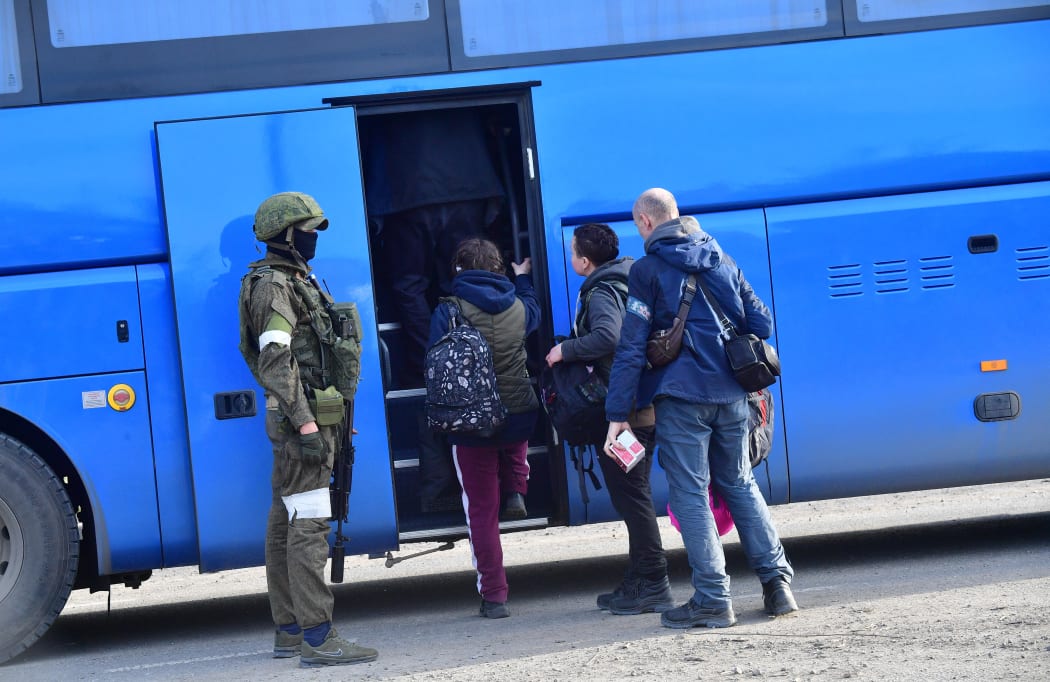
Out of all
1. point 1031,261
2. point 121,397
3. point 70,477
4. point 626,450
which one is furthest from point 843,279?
point 70,477

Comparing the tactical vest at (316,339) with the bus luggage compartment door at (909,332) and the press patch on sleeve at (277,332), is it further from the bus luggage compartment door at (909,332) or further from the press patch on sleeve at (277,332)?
the bus luggage compartment door at (909,332)

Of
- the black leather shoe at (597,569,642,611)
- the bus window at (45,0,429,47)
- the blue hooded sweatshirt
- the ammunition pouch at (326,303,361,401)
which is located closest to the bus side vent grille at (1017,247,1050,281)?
the blue hooded sweatshirt

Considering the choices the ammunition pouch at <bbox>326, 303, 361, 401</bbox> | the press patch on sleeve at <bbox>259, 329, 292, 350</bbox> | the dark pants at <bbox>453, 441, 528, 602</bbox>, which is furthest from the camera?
the dark pants at <bbox>453, 441, 528, 602</bbox>

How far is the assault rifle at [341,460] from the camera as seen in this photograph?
5680mm

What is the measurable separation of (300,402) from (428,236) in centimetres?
177

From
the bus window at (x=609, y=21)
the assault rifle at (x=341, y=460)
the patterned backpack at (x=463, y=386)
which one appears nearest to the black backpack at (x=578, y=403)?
the patterned backpack at (x=463, y=386)

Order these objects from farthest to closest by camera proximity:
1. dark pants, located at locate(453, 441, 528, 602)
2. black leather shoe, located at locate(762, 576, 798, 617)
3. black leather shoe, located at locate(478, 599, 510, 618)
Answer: black leather shoe, located at locate(478, 599, 510, 618)
dark pants, located at locate(453, 441, 528, 602)
black leather shoe, located at locate(762, 576, 798, 617)

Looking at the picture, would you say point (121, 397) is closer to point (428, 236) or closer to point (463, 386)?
point (463, 386)

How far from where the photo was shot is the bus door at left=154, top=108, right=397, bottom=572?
20.4 ft

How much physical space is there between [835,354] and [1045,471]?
137 centimetres

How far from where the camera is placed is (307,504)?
5.55 metres

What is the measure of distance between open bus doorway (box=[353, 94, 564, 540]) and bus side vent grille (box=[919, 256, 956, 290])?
6.48 feet

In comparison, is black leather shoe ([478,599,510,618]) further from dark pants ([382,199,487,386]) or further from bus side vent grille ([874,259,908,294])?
bus side vent grille ([874,259,908,294])

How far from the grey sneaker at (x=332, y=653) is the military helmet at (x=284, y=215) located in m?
1.77
